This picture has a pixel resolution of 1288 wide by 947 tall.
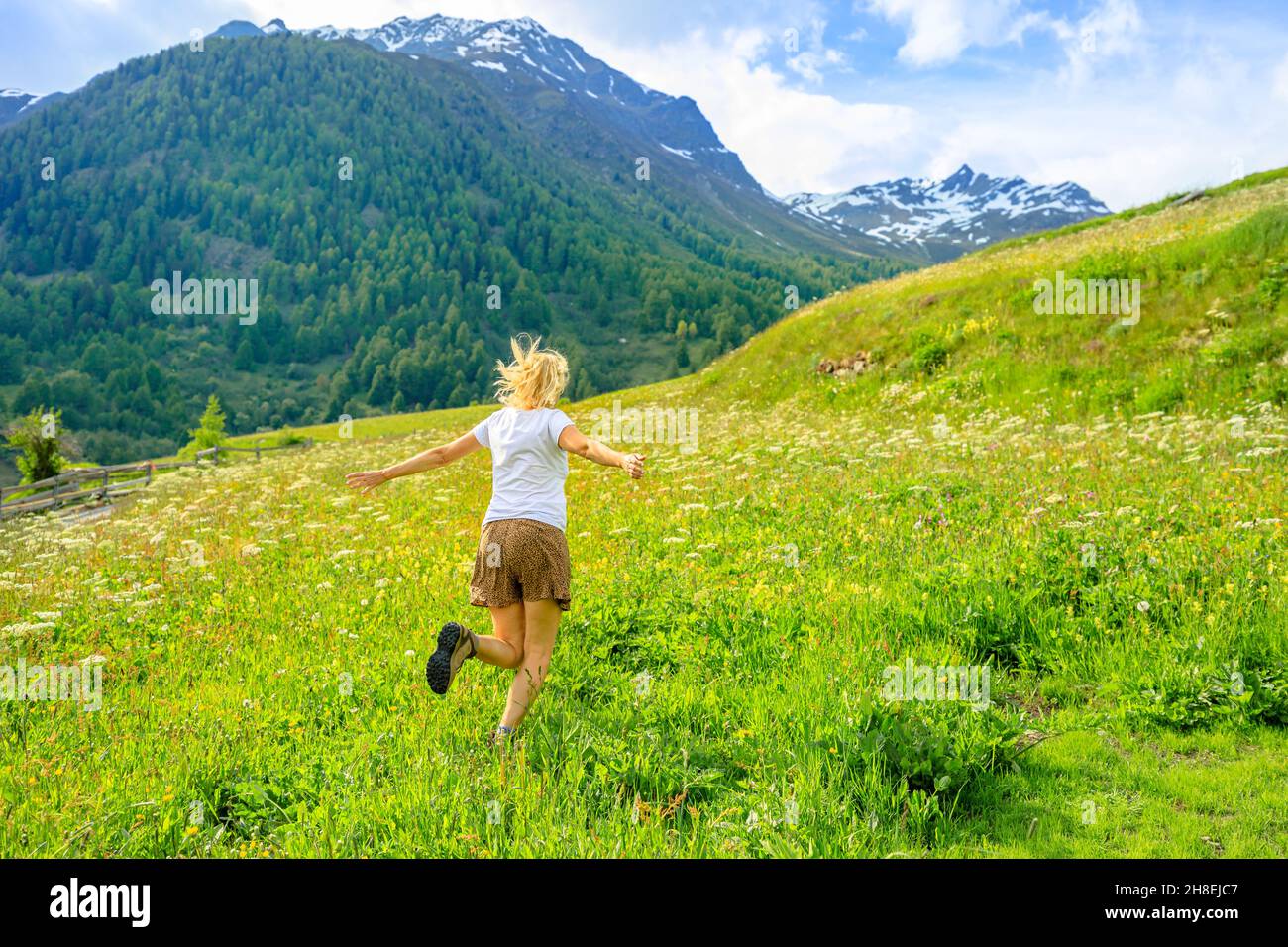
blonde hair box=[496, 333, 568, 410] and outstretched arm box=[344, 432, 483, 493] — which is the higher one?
blonde hair box=[496, 333, 568, 410]

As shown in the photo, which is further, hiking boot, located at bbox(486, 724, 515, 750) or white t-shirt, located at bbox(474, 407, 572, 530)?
white t-shirt, located at bbox(474, 407, 572, 530)

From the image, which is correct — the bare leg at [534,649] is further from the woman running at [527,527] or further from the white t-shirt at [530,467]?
the white t-shirt at [530,467]

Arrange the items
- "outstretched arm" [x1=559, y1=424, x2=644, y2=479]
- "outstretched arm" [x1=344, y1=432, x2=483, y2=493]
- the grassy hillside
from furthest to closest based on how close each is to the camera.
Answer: "outstretched arm" [x1=344, y1=432, x2=483, y2=493] → "outstretched arm" [x1=559, y1=424, x2=644, y2=479] → the grassy hillside

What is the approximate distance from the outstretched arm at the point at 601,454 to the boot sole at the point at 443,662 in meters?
1.46

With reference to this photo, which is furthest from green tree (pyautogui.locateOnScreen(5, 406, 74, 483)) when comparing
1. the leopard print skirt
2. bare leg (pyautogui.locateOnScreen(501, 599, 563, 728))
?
bare leg (pyautogui.locateOnScreen(501, 599, 563, 728))

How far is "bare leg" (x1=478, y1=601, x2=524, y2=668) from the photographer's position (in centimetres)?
550

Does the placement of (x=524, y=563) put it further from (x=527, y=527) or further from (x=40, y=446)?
(x=40, y=446)

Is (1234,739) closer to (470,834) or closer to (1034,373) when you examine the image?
(470,834)

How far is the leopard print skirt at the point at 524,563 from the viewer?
544 cm

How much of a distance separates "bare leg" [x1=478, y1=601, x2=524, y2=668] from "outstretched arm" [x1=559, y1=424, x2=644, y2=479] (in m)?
1.27

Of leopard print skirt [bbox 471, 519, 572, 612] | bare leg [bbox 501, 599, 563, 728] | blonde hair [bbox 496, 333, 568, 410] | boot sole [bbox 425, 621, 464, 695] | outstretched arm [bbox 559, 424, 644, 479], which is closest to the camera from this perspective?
boot sole [bbox 425, 621, 464, 695]
